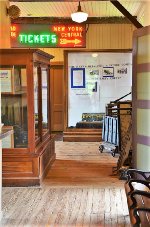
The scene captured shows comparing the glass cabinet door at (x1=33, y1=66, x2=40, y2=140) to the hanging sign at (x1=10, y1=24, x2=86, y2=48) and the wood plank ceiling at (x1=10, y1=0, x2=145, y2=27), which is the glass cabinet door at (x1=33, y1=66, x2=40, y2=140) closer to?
the wood plank ceiling at (x1=10, y1=0, x2=145, y2=27)

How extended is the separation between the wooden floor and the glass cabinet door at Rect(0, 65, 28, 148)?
2.47ft

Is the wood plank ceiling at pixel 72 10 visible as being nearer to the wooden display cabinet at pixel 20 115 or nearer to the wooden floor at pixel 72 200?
the wooden display cabinet at pixel 20 115

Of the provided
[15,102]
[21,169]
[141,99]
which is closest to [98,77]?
[15,102]

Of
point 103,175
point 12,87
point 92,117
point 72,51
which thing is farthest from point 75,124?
point 12,87

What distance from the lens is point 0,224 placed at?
4.45 meters

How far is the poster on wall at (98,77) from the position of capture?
1070 centimetres

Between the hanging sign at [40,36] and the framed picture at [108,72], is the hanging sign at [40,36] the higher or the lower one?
the higher one

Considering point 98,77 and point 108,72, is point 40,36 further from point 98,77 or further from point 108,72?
point 108,72

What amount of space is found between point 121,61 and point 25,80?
5.24m

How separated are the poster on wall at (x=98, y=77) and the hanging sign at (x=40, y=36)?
1294 millimetres

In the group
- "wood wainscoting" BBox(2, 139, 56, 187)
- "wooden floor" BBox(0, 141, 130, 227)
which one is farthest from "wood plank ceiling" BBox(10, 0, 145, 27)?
"wood wainscoting" BBox(2, 139, 56, 187)

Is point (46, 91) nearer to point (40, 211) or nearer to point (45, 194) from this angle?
point (45, 194)

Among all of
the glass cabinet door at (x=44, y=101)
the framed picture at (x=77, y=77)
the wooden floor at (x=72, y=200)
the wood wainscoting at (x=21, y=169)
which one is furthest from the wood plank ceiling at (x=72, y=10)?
the wood wainscoting at (x=21, y=169)

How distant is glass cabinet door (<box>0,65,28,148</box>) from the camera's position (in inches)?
234
